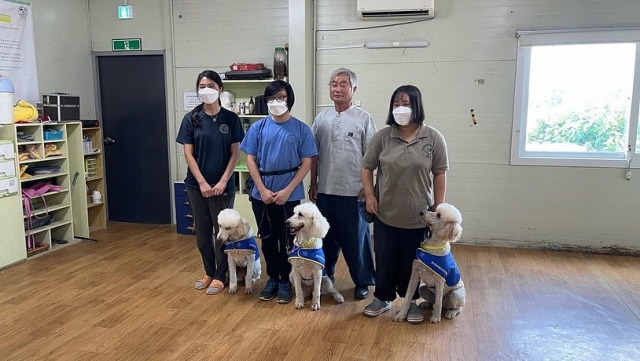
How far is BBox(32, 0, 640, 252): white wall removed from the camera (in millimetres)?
4277

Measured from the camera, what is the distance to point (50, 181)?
14.8ft

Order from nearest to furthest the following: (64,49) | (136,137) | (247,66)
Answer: (247,66), (64,49), (136,137)

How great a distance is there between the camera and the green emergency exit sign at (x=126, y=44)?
5227 millimetres

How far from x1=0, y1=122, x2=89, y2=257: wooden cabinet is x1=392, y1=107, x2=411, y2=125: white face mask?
3213mm

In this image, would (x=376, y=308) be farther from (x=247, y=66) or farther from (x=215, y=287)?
(x=247, y=66)

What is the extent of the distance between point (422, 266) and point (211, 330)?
1275mm

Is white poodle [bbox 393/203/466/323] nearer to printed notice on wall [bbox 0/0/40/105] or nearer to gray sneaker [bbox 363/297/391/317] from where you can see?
gray sneaker [bbox 363/297/391/317]

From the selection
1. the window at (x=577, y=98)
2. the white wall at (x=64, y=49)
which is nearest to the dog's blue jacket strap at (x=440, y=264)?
the window at (x=577, y=98)

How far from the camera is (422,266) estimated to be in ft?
8.91

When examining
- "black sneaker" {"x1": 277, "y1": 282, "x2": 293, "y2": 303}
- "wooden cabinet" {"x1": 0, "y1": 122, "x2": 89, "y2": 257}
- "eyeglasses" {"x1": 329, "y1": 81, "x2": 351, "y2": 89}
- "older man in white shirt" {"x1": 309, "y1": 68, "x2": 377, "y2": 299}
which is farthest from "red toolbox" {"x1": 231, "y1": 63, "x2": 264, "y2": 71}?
"black sneaker" {"x1": 277, "y1": 282, "x2": 293, "y2": 303}

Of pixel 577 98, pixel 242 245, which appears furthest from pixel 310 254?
pixel 577 98

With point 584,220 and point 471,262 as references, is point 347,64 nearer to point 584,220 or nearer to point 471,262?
point 471,262

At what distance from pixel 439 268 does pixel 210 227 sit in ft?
5.27

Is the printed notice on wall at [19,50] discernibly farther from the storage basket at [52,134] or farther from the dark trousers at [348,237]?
the dark trousers at [348,237]
